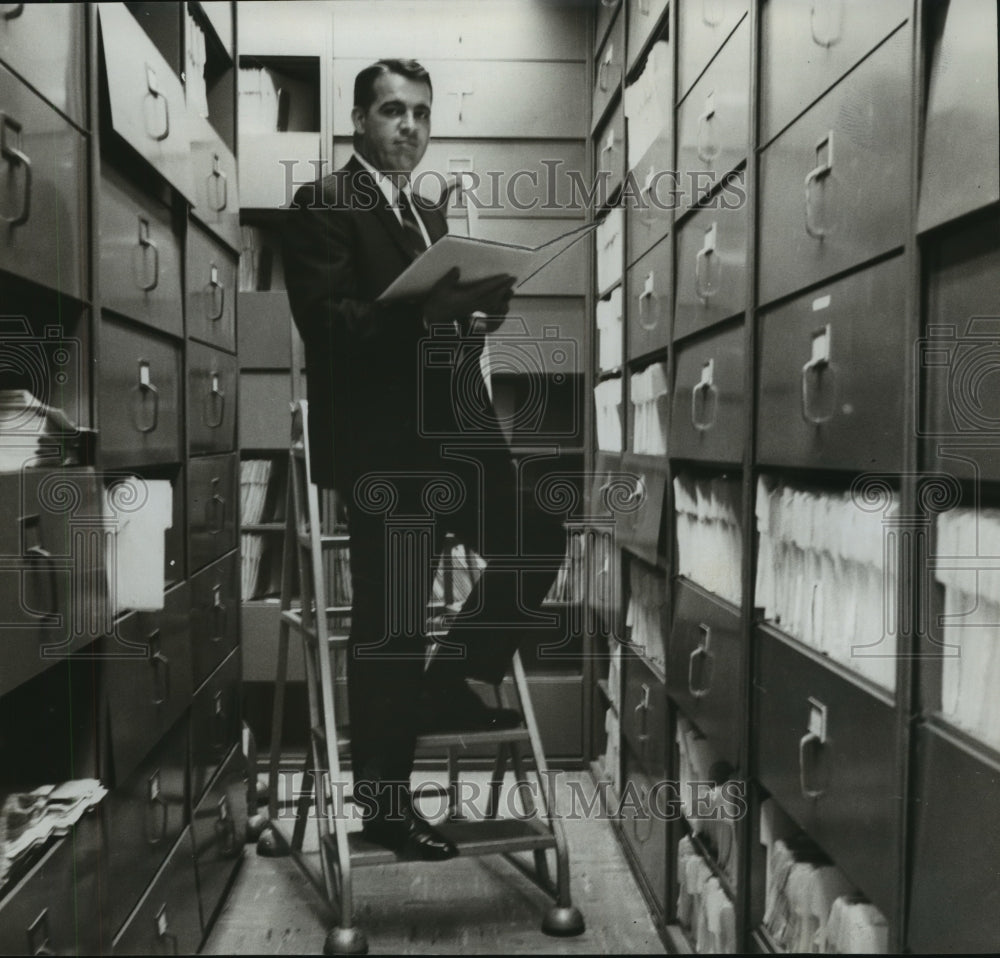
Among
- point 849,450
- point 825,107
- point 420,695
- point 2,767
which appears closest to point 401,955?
point 420,695

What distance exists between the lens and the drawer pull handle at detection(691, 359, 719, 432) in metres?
1.44

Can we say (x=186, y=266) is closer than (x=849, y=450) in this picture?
No

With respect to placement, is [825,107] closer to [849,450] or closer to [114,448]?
[849,450]

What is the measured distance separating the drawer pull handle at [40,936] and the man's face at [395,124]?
101cm

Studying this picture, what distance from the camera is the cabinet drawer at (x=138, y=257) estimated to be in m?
1.28

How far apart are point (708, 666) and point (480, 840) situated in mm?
439

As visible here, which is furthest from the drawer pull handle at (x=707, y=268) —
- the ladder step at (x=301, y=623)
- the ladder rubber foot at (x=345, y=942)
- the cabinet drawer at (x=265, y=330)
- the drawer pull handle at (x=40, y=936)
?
the drawer pull handle at (x=40, y=936)

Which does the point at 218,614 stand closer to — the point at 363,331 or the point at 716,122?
the point at 363,331

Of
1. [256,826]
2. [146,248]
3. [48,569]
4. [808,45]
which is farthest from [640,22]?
[256,826]

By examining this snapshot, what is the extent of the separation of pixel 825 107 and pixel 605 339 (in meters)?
0.54

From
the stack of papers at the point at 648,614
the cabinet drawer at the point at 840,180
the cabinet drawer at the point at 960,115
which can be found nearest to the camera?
the cabinet drawer at the point at 960,115

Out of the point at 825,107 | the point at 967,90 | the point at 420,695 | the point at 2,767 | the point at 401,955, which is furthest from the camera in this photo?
the point at 420,695

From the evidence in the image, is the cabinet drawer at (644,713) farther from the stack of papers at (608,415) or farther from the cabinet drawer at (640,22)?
the cabinet drawer at (640,22)

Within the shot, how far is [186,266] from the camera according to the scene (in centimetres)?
158
